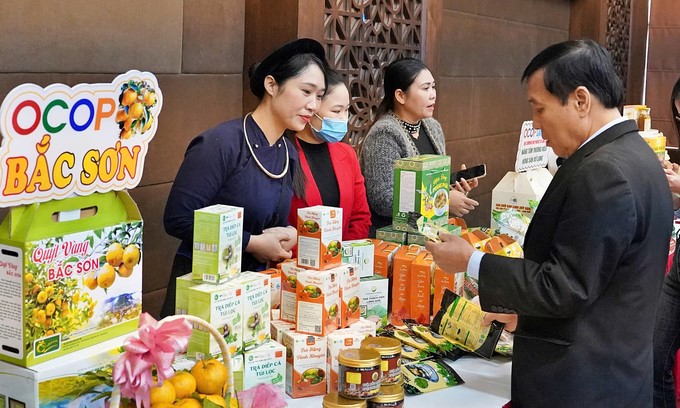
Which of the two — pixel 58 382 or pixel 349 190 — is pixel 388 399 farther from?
pixel 349 190

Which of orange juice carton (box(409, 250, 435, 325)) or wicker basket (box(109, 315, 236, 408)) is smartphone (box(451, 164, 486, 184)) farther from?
wicker basket (box(109, 315, 236, 408))

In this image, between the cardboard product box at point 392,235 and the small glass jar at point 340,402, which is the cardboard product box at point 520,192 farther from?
the small glass jar at point 340,402

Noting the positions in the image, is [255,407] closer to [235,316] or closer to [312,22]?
[235,316]

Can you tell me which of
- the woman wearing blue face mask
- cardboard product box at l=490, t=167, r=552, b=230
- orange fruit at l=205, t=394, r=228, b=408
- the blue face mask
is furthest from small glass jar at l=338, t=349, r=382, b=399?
cardboard product box at l=490, t=167, r=552, b=230

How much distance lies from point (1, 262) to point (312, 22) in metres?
2.41

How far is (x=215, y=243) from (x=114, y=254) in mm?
234

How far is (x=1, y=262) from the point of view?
1.55 m

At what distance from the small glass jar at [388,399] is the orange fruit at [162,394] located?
45cm

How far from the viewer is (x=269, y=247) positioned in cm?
246

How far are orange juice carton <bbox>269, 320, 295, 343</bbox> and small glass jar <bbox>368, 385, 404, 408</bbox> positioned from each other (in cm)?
32

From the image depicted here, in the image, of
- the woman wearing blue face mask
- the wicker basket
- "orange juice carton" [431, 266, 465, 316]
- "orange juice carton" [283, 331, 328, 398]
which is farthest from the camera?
the woman wearing blue face mask

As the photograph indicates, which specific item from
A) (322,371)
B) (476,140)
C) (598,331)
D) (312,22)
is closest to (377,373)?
(322,371)

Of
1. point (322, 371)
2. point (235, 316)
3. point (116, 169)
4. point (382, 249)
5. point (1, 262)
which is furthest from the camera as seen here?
point (382, 249)

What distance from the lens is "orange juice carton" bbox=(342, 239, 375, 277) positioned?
2348 millimetres
